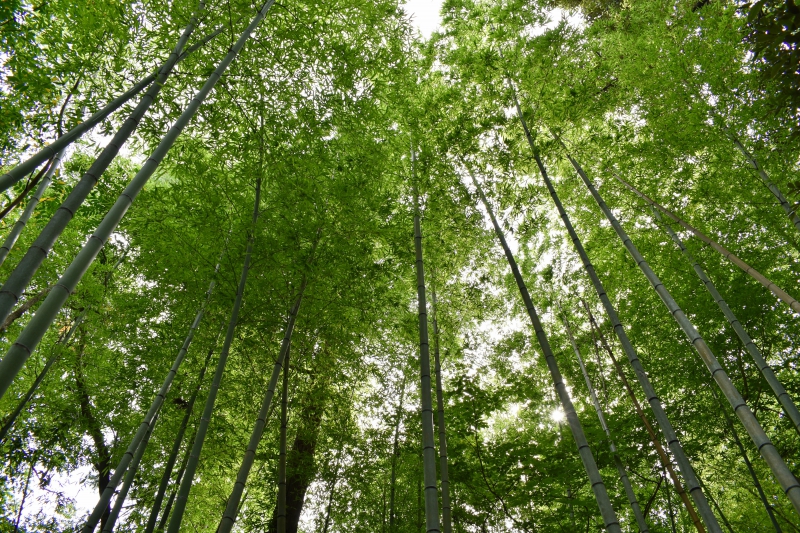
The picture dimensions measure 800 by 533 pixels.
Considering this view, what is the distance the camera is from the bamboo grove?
338 centimetres

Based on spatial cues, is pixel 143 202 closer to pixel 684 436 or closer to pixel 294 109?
pixel 294 109

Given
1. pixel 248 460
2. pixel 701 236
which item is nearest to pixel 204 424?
pixel 248 460

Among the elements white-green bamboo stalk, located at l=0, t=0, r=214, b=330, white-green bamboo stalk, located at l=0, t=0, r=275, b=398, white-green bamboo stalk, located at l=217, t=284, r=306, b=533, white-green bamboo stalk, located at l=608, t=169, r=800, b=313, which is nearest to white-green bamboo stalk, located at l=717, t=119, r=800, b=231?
white-green bamboo stalk, located at l=608, t=169, r=800, b=313

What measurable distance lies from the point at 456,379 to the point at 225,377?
2.48m

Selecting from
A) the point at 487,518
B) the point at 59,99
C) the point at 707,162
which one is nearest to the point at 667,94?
the point at 707,162

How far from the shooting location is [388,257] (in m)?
5.36

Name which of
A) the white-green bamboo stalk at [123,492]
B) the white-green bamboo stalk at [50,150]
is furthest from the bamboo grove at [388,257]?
the white-green bamboo stalk at [50,150]

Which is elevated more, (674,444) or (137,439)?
(137,439)

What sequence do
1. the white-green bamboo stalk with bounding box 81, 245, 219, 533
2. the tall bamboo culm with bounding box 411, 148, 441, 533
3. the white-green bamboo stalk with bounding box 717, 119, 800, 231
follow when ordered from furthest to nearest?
the white-green bamboo stalk with bounding box 717, 119, 800, 231, the white-green bamboo stalk with bounding box 81, 245, 219, 533, the tall bamboo culm with bounding box 411, 148, 441, 533

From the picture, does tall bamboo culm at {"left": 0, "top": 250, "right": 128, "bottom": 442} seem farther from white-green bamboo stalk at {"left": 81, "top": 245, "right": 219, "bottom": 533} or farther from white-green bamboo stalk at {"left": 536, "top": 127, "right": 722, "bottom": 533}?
white-green bamboo stalk at {"left": 536, "top": 127, "right": 722, "bottom": 533}

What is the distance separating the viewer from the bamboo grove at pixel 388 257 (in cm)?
338

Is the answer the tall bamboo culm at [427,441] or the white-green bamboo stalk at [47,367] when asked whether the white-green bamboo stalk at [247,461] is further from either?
the white-green bamboo stalk at [47,367]

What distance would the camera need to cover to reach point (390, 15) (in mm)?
4023

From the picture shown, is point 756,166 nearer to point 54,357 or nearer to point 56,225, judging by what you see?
point 56,225
